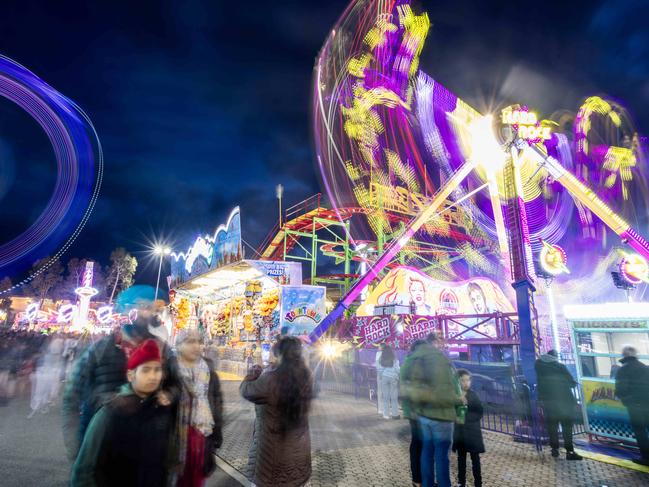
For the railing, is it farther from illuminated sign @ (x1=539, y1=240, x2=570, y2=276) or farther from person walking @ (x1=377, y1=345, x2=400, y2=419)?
person walking @ (x1=377, y1=345, x2=400, y2=419)

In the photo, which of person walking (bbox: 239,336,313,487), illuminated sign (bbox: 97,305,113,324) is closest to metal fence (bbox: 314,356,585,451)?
person walking (bbox: 239,336,313,487)

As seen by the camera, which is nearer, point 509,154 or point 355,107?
point 509,154

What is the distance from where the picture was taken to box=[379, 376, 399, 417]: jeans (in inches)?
355

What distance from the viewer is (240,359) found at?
68.0 ft

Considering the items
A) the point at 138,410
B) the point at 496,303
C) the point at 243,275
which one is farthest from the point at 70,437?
the point at 496,303

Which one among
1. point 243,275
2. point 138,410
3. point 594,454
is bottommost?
point 594,454

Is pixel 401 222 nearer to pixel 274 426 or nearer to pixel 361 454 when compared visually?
pixel 361 454

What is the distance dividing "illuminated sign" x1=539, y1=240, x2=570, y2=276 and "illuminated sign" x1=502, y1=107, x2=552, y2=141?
12.7 feet

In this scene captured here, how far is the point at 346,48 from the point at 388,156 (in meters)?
5.50

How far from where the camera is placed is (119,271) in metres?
60.9

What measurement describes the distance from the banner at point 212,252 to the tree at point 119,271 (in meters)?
37.6

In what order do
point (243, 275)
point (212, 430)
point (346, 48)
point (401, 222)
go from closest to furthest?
point (212, 430), point (346, 48), point (243, 275), point (401, 222)

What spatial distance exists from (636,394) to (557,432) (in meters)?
1.42

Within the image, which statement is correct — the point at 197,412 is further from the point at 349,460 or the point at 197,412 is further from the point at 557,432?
the point at 557,432
